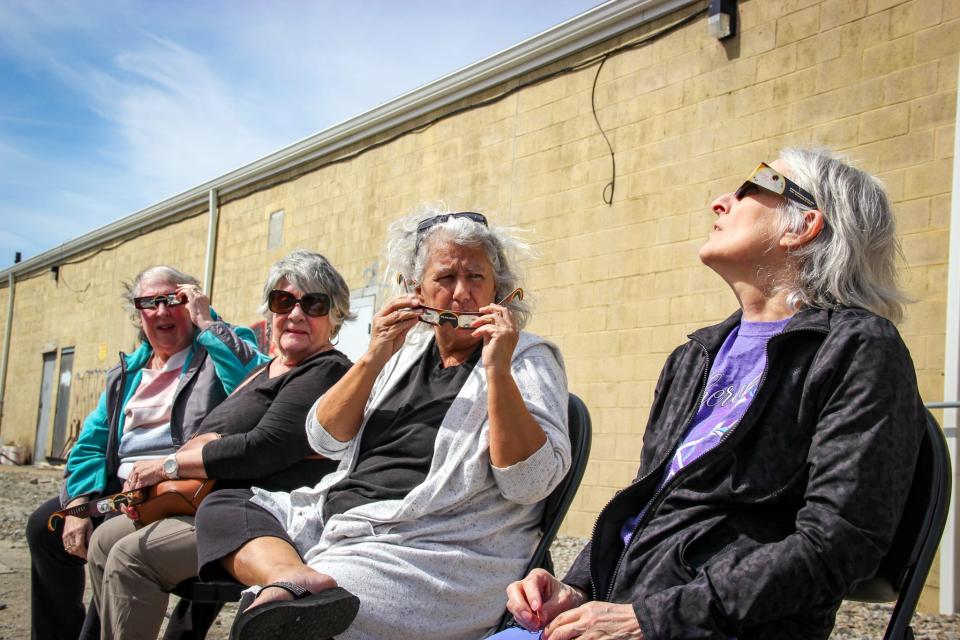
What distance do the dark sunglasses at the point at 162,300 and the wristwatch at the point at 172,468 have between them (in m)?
1.11

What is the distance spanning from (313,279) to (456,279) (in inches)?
37.3

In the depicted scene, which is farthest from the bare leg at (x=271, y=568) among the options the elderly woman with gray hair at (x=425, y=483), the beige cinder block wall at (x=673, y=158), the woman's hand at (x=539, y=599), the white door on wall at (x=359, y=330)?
the white door on wall at (x=359, y=330)

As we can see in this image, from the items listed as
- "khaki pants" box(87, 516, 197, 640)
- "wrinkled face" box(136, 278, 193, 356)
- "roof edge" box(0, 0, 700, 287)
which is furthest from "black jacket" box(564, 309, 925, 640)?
"roof edge" box(0, 0, 700, 287)

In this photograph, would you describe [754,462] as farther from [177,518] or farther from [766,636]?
[177,518]

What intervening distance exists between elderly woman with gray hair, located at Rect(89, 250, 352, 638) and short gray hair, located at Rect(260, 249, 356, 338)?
0.29 meters

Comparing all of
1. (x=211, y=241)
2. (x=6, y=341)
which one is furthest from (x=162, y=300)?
(x=6, y=341)

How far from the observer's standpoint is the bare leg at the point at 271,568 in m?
1.84

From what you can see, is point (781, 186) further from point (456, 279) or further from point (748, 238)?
point (456, 279)

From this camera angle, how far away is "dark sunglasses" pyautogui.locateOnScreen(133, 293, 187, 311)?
3656 mm

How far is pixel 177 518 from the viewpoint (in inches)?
105

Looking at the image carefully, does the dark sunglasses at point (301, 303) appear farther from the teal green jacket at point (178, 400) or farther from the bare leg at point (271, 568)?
the bare leg at point (271, 568)

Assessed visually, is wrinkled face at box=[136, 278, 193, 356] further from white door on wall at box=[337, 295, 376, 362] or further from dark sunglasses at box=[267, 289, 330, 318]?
white door on wall at box=[337, 295, 376, 362]

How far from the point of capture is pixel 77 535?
320 centimetres

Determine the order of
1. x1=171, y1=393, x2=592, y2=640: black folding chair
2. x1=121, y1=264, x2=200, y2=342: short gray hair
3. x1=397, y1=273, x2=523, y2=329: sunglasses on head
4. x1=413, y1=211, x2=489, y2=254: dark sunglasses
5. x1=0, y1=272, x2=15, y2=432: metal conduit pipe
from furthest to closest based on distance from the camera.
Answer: x1=0, y1=272, x2=15, y2=432: metal conduit pipe, x1=121, y1=264, x2=200, y2=342: short gray hair, x1=413, y1=211, x2=489, y2=254: dark sunglasses, x1=397, y1=273, x2=523, y2=329: sunglasses on head, x1=171, y1=393, x2=592, y2=640: black folding chair
